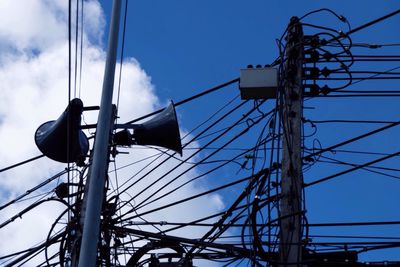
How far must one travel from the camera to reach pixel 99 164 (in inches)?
279

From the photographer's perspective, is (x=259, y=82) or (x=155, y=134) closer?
(x=155, y=134)

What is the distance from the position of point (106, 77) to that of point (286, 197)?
247 cm

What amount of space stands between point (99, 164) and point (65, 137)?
188 centimetres

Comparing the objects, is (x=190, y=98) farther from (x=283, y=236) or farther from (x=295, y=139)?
(x=283, y=236)

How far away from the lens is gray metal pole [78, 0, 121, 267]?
21.9 ft

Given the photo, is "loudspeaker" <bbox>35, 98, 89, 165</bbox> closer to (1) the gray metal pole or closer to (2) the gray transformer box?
(1) the gray metal pole

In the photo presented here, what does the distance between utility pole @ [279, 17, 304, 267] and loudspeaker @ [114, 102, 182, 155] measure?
1.27 metres

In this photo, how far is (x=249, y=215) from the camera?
28.7 feet

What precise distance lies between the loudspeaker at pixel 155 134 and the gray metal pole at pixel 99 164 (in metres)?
1.38

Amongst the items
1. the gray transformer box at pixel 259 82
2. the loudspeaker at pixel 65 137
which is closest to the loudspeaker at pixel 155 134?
the loudspeaker at pixel 65 137

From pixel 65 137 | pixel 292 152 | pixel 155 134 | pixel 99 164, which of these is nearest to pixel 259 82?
pixel 292 152

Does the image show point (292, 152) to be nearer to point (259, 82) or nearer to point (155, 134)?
point (259, 82)

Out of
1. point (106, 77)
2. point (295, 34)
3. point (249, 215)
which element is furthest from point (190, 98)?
point (106, 77)

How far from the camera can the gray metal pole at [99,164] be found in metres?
6.69
